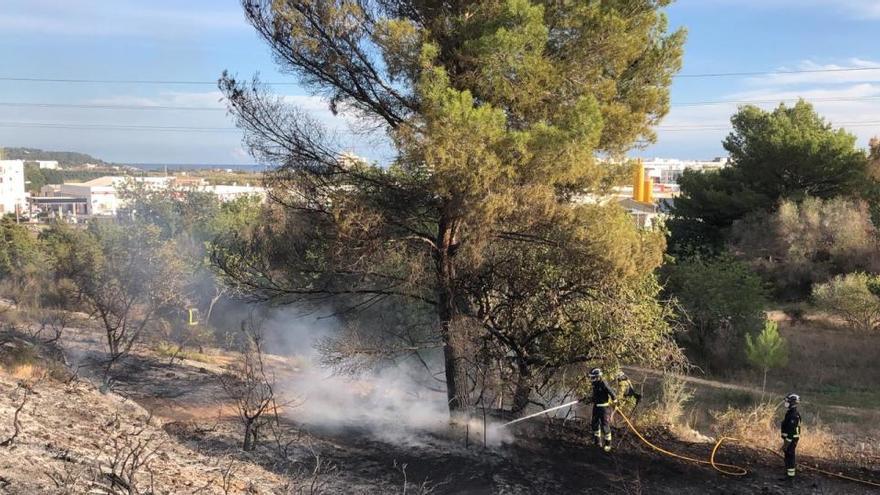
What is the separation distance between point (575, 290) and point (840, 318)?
1868 cm

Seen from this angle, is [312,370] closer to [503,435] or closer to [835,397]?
[503,435]

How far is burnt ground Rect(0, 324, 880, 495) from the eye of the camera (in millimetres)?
8148

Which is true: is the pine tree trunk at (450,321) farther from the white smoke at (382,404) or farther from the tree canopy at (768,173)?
the tree canopy at (768,173)

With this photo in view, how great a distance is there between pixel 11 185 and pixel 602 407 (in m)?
88.5

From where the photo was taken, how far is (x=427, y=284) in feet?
37.1

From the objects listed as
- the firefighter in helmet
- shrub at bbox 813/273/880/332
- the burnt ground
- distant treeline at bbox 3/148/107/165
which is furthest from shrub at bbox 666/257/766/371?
distant treeline at bbox 3/148/107/165

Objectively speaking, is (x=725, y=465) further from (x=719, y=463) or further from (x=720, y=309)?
(x=720, y=309)

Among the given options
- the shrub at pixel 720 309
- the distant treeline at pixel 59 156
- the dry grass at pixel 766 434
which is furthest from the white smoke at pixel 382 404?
the distant treeline at pixel 59 156

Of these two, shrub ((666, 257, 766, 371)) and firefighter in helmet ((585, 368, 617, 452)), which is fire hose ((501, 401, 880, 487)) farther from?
shrub ((666, 257, 766, 371))

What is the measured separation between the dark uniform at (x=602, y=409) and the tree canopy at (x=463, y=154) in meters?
0.99

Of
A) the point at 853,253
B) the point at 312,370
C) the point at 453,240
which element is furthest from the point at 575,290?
the point at 853,253

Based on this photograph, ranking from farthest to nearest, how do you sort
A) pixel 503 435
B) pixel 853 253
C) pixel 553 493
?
pixel 853 253
pixel 503 435
pixel 553 493

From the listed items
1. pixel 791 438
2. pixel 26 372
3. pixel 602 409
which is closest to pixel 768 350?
pixel 791 438

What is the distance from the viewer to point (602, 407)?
10688 mm
